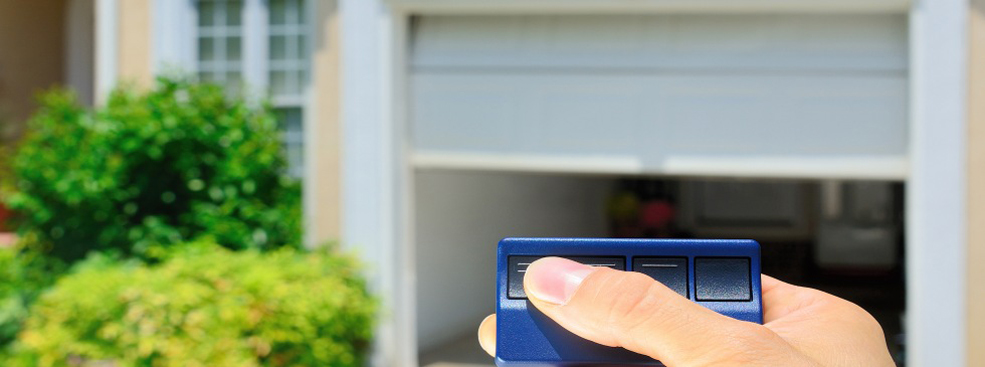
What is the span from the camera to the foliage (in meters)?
5.61

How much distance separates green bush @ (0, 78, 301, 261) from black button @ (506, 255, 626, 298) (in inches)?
202

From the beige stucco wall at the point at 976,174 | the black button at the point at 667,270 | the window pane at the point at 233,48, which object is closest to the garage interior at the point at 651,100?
the beige stucco wall at the point at 976,174

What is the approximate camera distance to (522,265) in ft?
2.84

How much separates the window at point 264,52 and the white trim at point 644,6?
868 mm

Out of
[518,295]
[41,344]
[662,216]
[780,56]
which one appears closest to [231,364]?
[41,344]

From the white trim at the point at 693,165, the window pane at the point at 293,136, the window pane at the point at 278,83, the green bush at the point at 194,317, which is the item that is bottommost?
the green bush at the point at 194,317

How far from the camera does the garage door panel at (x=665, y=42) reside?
5.63m

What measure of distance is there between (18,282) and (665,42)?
14.4 ft

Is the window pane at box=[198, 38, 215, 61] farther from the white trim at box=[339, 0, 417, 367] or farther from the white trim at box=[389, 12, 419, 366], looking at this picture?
the white trim at box=[389, 12, 419, 366]

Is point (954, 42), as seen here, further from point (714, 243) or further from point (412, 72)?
point (714, 243)

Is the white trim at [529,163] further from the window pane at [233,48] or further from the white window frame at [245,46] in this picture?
the window pane at [233,48]

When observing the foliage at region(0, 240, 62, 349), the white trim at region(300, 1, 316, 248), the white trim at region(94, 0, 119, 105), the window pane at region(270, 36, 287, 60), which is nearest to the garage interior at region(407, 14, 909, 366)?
the white trim at region(300, 1, 316, 248)

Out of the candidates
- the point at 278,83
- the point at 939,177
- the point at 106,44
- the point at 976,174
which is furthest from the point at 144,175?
the point at 976,174

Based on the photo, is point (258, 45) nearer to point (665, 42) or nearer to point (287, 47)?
point (287, 47)
